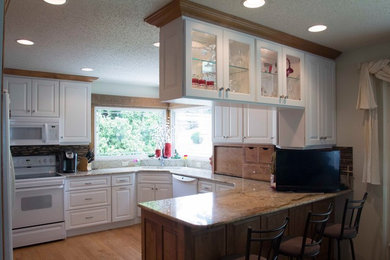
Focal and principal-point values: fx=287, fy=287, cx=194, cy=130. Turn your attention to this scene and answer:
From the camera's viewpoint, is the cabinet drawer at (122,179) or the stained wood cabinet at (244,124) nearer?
the stained wood cabinet at (244,124)

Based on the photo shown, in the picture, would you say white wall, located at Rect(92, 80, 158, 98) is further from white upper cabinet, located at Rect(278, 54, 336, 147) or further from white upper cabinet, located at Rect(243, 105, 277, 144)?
white upper cabinet, located at Rect(278, 54, 336, 147)

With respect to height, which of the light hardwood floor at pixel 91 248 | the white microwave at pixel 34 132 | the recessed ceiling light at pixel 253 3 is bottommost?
the light hardwood floor at pixel 91 248

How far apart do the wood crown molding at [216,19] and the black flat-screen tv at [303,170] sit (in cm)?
110

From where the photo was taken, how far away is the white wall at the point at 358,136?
9.86 ft

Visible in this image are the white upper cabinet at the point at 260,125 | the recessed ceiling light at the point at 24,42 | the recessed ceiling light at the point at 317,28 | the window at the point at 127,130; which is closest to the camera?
the recessed ceiling light at the point at 317,28

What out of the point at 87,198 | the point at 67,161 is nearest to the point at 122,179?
the point at 87,198

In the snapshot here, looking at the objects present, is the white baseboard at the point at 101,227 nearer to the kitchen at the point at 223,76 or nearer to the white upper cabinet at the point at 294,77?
the kitchen at the point at 223,76

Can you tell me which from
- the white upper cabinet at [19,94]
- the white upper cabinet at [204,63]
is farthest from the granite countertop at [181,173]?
the white upper cabinet at [204,63]

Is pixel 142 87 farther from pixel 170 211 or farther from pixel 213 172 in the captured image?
pixel 170 211

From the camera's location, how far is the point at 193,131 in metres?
5.43

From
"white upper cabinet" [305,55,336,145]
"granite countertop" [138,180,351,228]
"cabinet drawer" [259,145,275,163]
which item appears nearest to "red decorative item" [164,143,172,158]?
"cabinet drawer" [259,145,275,163]

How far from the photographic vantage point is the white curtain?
2920 millimetres

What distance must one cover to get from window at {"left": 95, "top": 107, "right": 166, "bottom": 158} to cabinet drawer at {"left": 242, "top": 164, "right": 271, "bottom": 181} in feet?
7.80

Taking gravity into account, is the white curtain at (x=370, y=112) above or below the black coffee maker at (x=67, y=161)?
above
